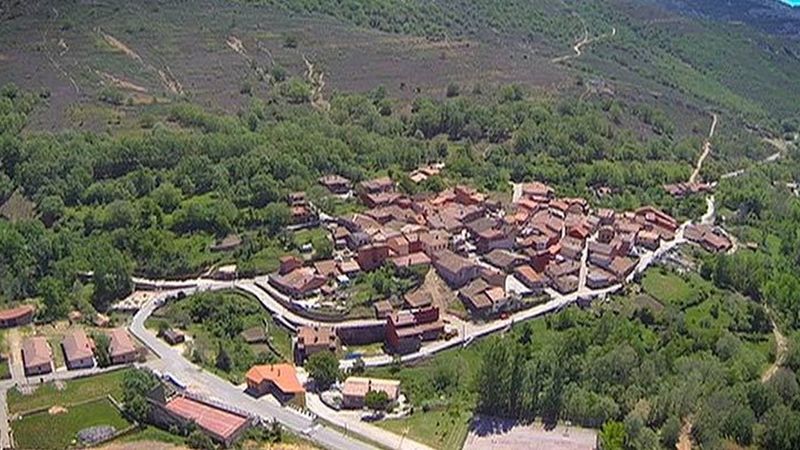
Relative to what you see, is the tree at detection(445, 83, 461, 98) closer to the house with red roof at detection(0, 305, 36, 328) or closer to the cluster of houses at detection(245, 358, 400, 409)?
the house with red roof at detection(0, 305, 36, 328)

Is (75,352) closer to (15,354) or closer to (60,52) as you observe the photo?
(15,354)

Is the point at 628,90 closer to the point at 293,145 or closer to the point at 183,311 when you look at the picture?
the point at 293,145

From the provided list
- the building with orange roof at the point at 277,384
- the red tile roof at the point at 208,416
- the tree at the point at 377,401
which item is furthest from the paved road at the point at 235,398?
the tree at the point at 377,401

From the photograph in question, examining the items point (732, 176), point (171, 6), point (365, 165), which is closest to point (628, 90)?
point (732, 176)

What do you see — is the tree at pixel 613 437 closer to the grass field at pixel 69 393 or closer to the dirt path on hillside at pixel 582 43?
the grass field at pixel 69 393

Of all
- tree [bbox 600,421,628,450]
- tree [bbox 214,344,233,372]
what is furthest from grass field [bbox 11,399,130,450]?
tree [bbox 600,421,628,450]
